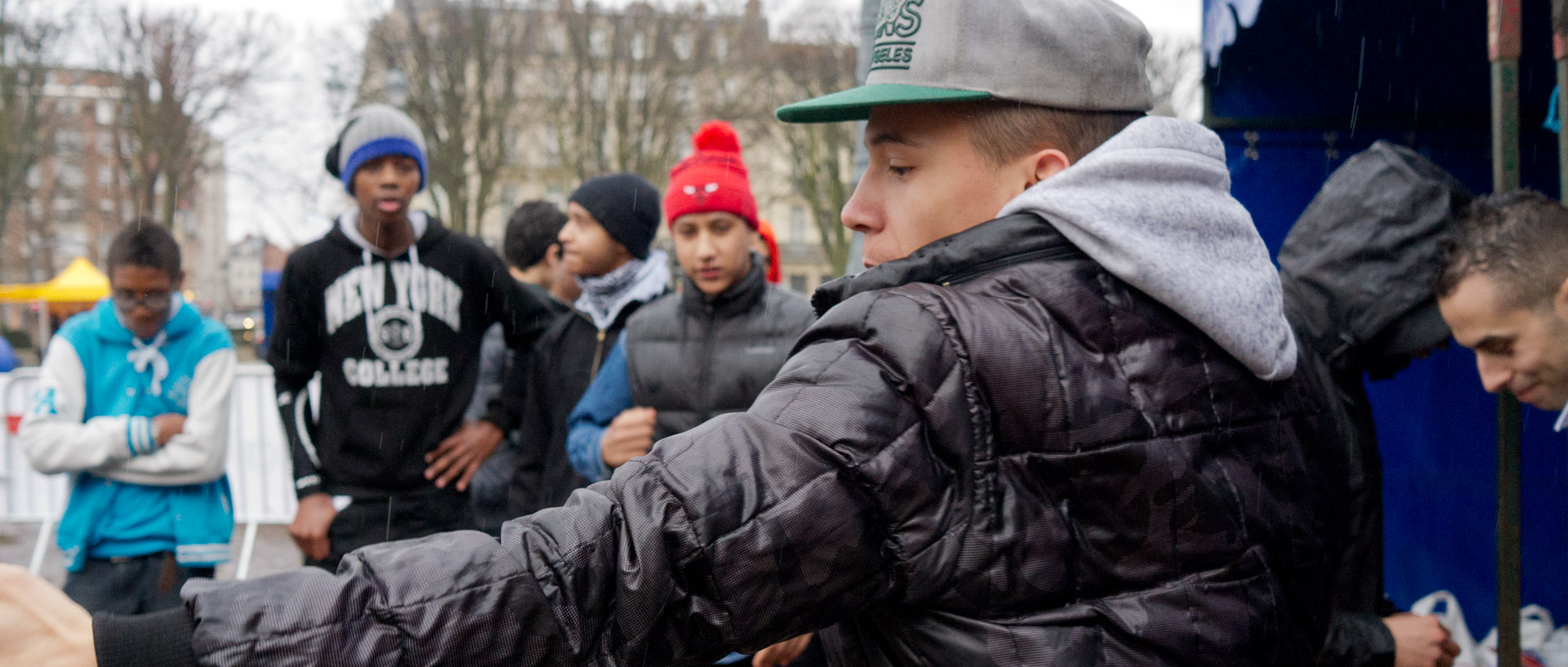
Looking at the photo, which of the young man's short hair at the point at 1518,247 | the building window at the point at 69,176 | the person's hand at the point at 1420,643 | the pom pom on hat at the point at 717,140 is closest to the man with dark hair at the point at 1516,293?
the young man's short hair at the point at 1518,247

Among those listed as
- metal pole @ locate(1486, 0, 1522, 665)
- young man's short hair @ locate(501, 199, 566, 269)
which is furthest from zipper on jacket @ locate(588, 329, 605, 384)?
metal pole @ locate(1486, 0, 1522, 665)

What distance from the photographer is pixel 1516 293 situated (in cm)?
246

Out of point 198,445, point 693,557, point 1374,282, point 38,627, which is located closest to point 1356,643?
point 1374,282

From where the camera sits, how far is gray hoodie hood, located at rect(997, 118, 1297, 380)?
Answer: 134cm

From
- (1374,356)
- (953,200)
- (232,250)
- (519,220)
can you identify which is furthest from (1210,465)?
(232,250)

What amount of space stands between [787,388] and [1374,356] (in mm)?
2406

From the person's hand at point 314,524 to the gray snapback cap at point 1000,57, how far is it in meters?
3.09

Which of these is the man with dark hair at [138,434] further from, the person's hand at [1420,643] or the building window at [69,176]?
the building window at [69,176]

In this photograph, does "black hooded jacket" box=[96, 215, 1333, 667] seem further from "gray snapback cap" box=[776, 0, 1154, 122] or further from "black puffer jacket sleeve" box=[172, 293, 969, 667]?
"gray snapback cap" box=[776, 0, 1154, 122]

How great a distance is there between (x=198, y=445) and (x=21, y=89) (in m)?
28.4

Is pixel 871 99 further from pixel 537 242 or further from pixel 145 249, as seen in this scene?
pixel 537 242

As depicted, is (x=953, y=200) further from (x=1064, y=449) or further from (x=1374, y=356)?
(x=1374, y=356)

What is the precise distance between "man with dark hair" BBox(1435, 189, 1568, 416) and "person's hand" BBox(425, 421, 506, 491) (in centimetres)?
317

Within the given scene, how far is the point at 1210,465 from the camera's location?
1.34 metres
